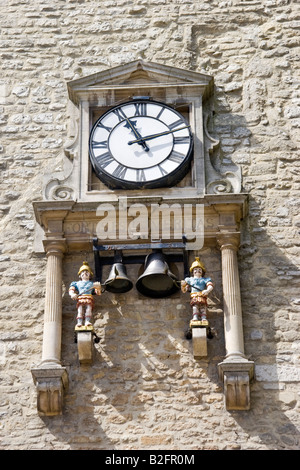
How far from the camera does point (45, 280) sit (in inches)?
465

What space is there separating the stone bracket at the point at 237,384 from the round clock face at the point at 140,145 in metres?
2.21

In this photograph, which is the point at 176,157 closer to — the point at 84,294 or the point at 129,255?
the point at 129,255

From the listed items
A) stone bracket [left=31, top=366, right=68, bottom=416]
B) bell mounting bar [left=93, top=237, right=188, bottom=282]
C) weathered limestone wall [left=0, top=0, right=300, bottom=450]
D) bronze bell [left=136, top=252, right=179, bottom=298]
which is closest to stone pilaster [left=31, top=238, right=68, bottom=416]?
stone bracket [left=31, top=366, right=68, bottom=416]

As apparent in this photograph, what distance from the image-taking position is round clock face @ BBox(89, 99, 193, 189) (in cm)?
1214

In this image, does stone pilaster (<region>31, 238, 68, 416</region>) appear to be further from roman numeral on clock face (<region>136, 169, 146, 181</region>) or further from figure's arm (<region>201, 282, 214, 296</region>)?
figure's arm (<region>201, 282, 214, 296</region>)

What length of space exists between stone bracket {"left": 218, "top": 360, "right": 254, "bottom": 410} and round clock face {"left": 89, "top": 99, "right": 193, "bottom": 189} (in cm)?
221

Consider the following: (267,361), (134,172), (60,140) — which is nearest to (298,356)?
(267,361)

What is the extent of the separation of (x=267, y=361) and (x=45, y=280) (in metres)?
2.34

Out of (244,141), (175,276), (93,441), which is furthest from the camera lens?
(244,141)

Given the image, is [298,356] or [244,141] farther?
[244,141]

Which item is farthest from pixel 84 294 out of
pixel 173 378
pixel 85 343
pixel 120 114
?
pixel 120 114

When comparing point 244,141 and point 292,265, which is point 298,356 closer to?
point 292,265

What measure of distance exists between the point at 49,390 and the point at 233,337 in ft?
5.83

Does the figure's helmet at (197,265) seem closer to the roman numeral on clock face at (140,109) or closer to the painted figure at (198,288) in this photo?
the painted figure at (198,288)
